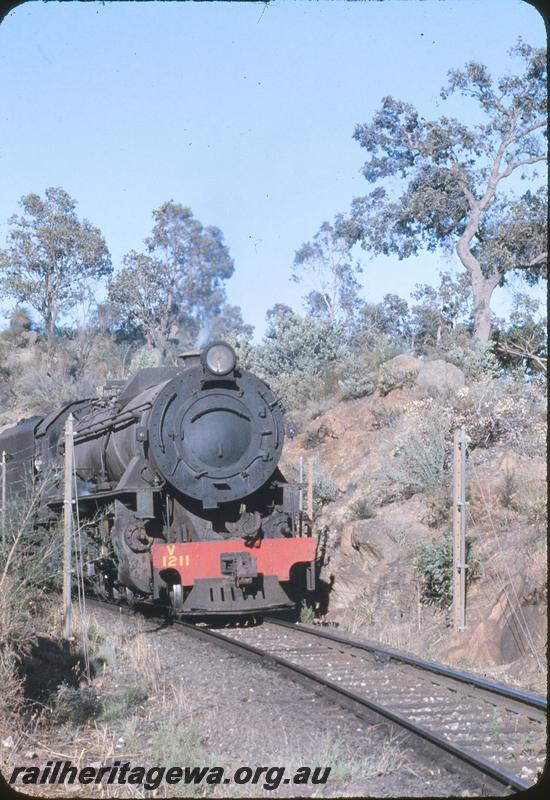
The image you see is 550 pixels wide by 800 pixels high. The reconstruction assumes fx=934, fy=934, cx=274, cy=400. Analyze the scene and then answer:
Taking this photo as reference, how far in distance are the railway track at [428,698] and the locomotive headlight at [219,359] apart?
330 cm

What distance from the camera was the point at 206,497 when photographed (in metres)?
11.9

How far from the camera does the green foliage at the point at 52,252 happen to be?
43500 mm

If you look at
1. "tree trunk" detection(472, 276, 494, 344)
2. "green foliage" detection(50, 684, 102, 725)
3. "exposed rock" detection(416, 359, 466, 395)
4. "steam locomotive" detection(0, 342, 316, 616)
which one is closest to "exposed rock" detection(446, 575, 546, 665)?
"steam locomotive" detection(0, 342, 316, 616)

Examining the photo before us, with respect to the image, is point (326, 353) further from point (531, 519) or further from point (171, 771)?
point (171, 771)

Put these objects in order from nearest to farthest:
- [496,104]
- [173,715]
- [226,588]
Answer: [173,715]
[226,588]
[496,104]

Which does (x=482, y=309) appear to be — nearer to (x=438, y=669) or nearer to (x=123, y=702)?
(x=438, y=669)

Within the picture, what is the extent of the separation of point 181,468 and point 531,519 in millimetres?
4735

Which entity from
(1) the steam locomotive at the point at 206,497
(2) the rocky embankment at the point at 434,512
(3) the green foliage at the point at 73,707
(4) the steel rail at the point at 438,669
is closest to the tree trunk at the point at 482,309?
(2) the rocky embankment at the point at 434,512

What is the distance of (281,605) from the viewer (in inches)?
474

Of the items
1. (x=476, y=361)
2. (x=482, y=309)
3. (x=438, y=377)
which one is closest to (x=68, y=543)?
(x=438, y=377)

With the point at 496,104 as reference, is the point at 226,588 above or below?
below

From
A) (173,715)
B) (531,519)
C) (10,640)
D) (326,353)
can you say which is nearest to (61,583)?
(10,640)

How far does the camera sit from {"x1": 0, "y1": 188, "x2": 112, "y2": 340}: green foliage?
143ft

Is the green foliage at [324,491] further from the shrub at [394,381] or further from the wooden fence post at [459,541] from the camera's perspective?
the wooden fence post at [459,541]
